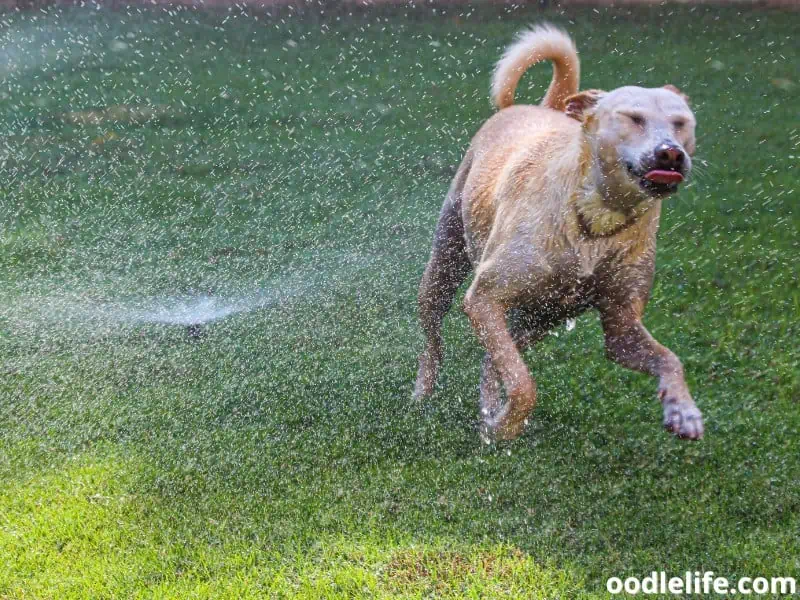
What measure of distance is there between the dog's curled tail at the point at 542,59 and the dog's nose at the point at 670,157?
1.21 m

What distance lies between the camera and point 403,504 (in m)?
3.70

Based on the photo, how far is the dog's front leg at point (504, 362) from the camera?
11.8ft

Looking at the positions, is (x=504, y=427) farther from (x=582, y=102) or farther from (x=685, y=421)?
(x=582, y=102)

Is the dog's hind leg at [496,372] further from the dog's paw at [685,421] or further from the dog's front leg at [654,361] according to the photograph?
the dog's paw at [685,421]

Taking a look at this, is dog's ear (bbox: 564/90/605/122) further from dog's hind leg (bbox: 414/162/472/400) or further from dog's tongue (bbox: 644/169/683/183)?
dog's hind leg (bbox: 414/162/472/400)

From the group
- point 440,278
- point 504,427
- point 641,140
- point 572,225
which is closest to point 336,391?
point 440,278

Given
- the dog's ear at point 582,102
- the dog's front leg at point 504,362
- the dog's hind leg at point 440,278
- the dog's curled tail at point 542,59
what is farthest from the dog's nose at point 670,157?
the dog's hind leg at point 440,278

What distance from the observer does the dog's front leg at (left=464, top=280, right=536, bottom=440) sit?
3.61 metres

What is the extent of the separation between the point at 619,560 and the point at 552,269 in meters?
1.07

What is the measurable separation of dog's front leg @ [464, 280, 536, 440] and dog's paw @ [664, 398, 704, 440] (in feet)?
1.67

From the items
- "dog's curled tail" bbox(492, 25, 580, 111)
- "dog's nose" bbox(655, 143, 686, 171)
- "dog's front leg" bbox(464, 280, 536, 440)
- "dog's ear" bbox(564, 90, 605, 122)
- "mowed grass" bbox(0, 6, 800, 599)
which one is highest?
"dog's nose" bbox(655, 143, 686, 171)

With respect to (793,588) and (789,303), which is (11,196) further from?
(793,588)

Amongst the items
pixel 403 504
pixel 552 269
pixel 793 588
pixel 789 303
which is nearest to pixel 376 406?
pixel 403 504

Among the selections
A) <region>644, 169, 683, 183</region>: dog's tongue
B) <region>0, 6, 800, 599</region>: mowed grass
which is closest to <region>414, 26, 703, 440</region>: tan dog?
<region>644, 169, 683, 183</region>: dog's tongue
